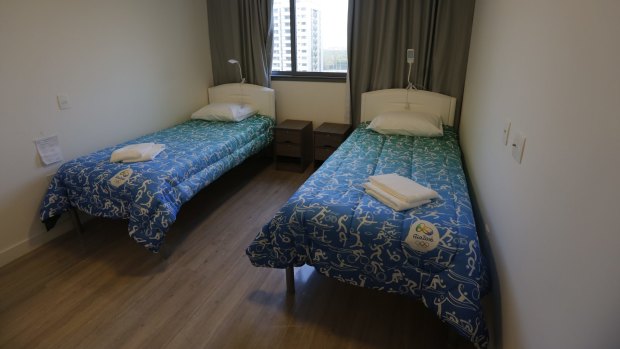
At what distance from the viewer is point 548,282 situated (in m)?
0.97

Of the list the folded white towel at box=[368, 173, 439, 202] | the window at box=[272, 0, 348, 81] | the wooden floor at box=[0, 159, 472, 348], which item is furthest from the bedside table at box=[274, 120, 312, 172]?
the folded white towel at box=[368, 173, 439, 202]

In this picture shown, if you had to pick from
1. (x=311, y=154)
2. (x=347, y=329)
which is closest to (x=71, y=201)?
(x=347, y=329)

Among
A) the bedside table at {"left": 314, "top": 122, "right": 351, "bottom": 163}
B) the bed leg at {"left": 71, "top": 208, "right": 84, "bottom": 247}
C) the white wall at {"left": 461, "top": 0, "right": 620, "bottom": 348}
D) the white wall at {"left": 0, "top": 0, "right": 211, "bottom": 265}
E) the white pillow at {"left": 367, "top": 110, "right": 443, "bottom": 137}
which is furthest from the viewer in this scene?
the bedside table at {"left": 314, "top": 122, "right": 351, "bottom": 163}

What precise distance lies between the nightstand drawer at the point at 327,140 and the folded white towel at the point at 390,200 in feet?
5.62

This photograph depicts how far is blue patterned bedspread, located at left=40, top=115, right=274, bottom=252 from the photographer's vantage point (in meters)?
2.19

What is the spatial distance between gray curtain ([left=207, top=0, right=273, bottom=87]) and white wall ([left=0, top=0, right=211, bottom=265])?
40 cm

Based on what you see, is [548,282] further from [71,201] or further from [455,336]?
[71,201]

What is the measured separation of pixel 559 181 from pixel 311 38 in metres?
3.42

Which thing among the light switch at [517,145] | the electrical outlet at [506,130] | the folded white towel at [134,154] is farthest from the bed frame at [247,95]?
the light switch at [517,145]

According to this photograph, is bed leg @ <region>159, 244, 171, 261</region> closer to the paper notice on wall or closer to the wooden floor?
the wooden floor

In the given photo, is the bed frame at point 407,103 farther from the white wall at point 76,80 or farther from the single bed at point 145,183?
the white wall at point 76,80

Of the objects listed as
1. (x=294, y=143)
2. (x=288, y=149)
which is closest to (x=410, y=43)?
(x=294, y=143)

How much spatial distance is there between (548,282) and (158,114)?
3.56 metres

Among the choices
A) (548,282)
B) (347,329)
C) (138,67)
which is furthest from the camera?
(138,67)
